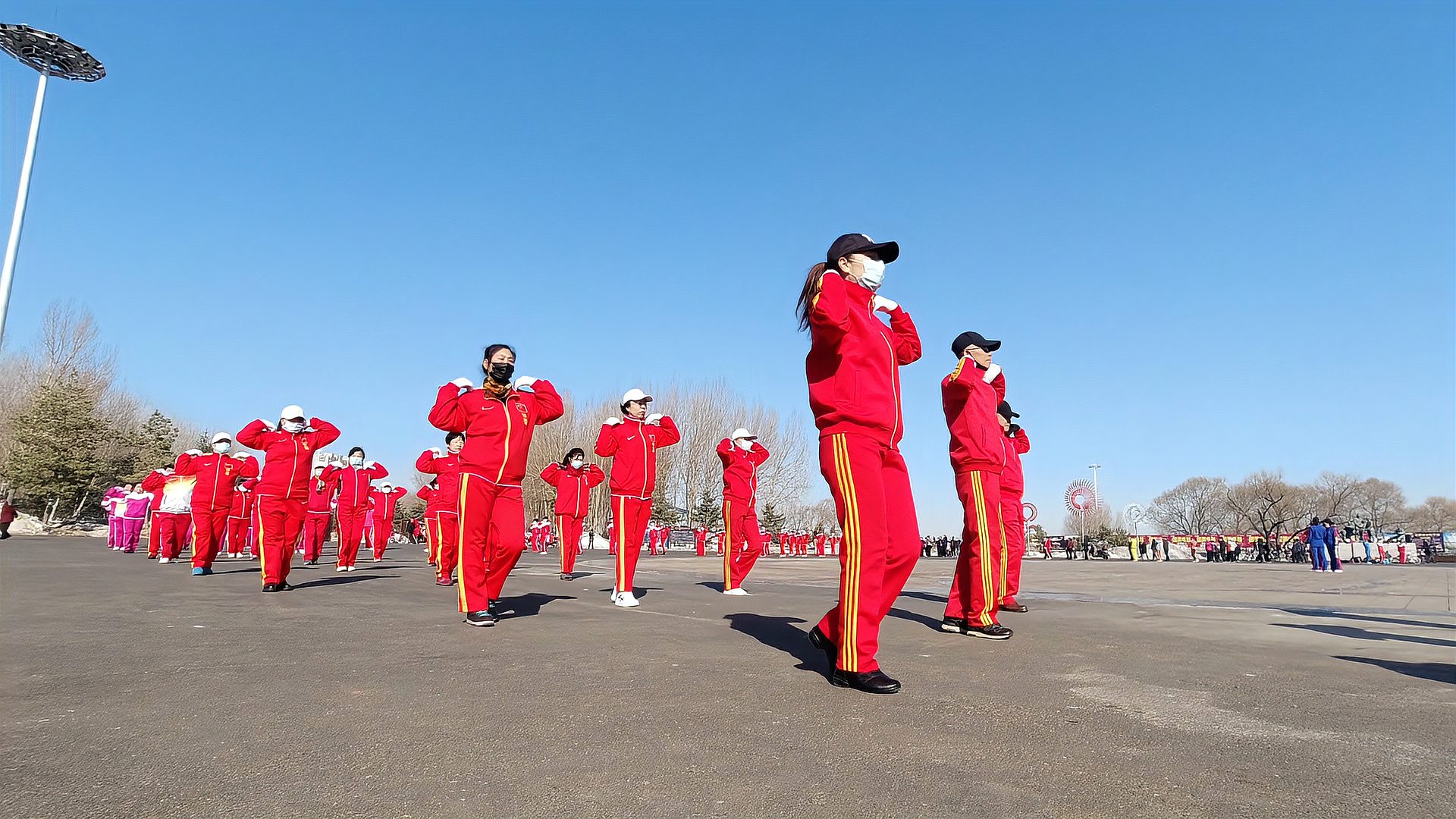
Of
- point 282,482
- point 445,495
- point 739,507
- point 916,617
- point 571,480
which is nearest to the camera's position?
point 916,617

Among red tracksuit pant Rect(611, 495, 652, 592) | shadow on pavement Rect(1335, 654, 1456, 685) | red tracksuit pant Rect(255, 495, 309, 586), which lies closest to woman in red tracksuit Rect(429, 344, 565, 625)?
red tracksuit pant Rect(611, 495, 652, 592)

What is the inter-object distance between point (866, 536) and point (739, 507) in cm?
684

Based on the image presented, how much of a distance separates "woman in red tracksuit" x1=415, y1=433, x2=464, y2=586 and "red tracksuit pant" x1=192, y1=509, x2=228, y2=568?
133 inches

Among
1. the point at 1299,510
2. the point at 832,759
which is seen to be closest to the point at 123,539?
the point at 832,759

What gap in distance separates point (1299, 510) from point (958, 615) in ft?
316

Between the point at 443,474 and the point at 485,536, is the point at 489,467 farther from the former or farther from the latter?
the point at 443,474

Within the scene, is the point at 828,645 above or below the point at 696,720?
above

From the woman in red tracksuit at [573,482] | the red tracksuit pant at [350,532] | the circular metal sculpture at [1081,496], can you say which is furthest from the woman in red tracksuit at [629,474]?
the circular metal sculpture at [1081,496]

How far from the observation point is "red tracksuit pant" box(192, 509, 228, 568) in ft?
44.0

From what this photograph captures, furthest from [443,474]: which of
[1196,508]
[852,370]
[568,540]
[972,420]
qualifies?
[1196,508]

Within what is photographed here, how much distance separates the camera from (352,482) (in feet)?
56.6

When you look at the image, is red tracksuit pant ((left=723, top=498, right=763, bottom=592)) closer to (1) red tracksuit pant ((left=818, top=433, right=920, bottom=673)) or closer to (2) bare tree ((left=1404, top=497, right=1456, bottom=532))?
(1) red tracksuit pant ((left=818, top=433, right=920, bottom=673))

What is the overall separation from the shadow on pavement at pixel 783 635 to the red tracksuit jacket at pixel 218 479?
11560 millimetres

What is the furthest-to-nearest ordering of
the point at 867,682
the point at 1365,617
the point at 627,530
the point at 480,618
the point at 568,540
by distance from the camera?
the point at 568,540 < the point at 627,530 < the point at 1365,617 < the point at 480,618 < the point at 867,682
